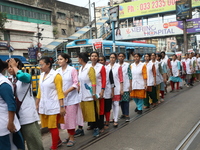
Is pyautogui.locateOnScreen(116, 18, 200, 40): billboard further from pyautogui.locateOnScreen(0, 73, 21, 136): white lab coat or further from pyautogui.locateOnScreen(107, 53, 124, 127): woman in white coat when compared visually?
pyautogui.locateOnScreen(0, 73, 21, 136): white lab coat

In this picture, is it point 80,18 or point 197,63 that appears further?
point 80,18

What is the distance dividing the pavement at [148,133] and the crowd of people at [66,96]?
25 centimetres

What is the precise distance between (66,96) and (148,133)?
6.60 feet

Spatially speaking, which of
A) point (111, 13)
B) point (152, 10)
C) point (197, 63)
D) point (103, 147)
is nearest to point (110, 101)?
point (103, 147)

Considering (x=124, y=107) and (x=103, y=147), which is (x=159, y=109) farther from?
(x=103, y=147)

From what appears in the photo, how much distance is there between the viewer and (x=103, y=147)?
457cm

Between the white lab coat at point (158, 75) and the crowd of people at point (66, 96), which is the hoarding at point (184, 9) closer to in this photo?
the white lab coat at point (158, 75)

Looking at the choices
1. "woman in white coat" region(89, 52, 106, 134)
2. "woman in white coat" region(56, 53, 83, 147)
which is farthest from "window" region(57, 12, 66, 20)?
"woman in white coat" region(56, 53, 83, 147)

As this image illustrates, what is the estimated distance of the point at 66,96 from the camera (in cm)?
473

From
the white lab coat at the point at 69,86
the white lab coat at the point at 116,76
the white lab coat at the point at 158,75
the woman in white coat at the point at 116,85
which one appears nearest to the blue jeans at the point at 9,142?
the white lab coat at the point at 69,86

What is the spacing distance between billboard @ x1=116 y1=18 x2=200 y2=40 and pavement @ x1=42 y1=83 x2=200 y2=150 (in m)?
24.0

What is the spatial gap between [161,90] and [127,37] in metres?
24.2

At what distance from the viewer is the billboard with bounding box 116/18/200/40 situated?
29.3 meters

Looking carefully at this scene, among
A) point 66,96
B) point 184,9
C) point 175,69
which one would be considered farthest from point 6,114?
point 184,9
